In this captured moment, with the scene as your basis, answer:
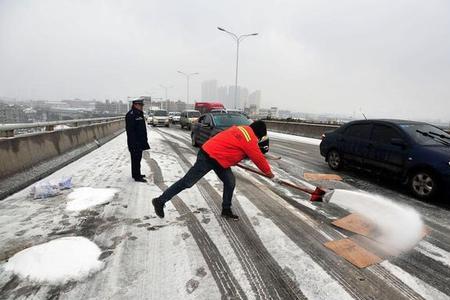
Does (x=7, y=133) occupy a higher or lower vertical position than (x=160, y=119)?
higher

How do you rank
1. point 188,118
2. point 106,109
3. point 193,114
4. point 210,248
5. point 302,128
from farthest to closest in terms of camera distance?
point 106,109 → point 193,114 → point 188,118 → point 302,128 → point 210,248

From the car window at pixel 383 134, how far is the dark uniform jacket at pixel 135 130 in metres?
5.67

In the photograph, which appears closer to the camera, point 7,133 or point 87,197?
point 87,197

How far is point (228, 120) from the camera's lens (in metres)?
11.9

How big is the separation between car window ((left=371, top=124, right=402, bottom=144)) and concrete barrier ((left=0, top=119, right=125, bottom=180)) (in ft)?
26.6

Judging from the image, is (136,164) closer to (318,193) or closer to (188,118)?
(318,193)

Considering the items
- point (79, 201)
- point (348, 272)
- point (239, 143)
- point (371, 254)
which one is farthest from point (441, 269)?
point (79, 201)

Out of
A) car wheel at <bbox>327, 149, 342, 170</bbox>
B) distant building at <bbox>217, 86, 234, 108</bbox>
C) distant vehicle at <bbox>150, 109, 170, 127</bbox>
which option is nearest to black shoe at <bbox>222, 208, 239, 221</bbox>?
car wheel at <bbox>327, 149, 342, 170</bbox>

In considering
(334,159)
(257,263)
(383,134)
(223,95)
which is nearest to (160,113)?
(334,159)

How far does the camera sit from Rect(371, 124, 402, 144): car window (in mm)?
6861

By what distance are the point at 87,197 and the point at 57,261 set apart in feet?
7.43

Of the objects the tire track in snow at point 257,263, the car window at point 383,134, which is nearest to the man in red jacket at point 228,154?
the tire track in snow at point 257,263

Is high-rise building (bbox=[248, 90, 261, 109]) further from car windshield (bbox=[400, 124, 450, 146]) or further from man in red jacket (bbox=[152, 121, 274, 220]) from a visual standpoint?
man in red jacket (bbox=[152, 121, 274, 220])

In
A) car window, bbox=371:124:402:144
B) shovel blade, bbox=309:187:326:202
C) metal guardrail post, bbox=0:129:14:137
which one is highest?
car window, bbox=371:124:402:144
